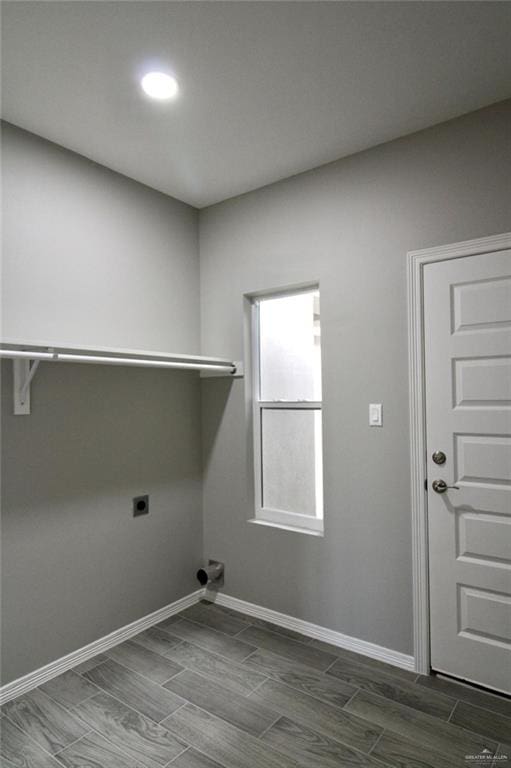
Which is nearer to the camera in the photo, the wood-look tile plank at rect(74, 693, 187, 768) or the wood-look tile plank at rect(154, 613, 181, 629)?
the wood-look tile plank at rect(74, 693, 187, 768)

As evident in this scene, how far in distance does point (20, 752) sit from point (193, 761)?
653 millimetres

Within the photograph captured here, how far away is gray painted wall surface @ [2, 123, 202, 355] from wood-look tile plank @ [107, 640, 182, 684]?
62.5 inches

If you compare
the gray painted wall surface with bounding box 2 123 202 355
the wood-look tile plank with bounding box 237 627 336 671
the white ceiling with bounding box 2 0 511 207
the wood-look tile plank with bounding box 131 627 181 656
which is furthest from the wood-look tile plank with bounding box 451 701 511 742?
the white ceiling with bounding box 2 0 511 207

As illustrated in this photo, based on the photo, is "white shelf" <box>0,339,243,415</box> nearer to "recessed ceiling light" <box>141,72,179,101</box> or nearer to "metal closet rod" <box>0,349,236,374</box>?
"metal closet rod" <box>0,349,236,374</box>

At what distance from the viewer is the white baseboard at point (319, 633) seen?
218 cm

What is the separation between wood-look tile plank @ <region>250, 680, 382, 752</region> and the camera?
1.73 metres

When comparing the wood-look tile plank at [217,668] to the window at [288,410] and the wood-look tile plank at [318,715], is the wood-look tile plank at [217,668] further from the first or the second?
the window at [288,410]

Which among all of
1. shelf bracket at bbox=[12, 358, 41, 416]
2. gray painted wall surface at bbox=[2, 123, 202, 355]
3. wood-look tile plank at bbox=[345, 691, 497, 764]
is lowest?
wood-look tile plank at bbox=[345, 691, 497, 764]

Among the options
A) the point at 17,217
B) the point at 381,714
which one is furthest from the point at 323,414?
the point at 17,217

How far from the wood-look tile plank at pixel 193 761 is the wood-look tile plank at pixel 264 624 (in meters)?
0.88

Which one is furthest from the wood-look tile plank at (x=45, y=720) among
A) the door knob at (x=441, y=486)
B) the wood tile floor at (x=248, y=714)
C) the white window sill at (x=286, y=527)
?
the door knob at (x=441, y=486)

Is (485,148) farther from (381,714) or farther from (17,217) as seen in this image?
(381,714)

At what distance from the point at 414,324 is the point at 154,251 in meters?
1.55

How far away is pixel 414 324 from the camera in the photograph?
2.12 metres
